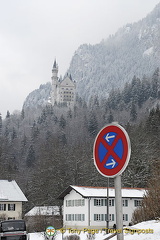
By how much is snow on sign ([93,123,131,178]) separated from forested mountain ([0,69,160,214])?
53133 mm

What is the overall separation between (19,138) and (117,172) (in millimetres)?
153954

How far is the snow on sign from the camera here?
15.2ft

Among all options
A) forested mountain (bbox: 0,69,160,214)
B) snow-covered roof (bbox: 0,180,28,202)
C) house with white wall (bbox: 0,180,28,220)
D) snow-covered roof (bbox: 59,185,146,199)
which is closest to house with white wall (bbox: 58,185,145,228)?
snow-covered roof (bbox: 59,185,146,199)

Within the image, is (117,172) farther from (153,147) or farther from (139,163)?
(153,147)

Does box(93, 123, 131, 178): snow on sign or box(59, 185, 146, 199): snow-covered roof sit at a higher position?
box(59, 185, 146, 199): snow-covered roof

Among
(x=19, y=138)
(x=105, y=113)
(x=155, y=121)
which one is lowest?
(x=155, y=121)

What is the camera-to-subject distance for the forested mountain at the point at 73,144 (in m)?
63.0

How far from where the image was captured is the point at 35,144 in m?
139

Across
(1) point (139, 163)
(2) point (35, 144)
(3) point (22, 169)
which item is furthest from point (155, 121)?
(2) point (35, 144)

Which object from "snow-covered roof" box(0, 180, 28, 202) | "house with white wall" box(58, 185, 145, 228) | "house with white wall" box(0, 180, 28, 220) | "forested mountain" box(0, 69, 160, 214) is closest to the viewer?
"house with white wall" box(58, 185, 145, 228)

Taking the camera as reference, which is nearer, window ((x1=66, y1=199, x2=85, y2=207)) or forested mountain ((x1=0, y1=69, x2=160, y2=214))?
window ((x1=66, y1=199, x2=85, y2=207))

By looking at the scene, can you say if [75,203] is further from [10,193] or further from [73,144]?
[73,144]

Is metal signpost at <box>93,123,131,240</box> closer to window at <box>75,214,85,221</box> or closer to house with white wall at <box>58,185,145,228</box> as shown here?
house with white wall at <box>58,185,145,228</box>

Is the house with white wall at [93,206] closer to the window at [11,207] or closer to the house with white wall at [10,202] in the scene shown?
the house with white wall at [10,202]
